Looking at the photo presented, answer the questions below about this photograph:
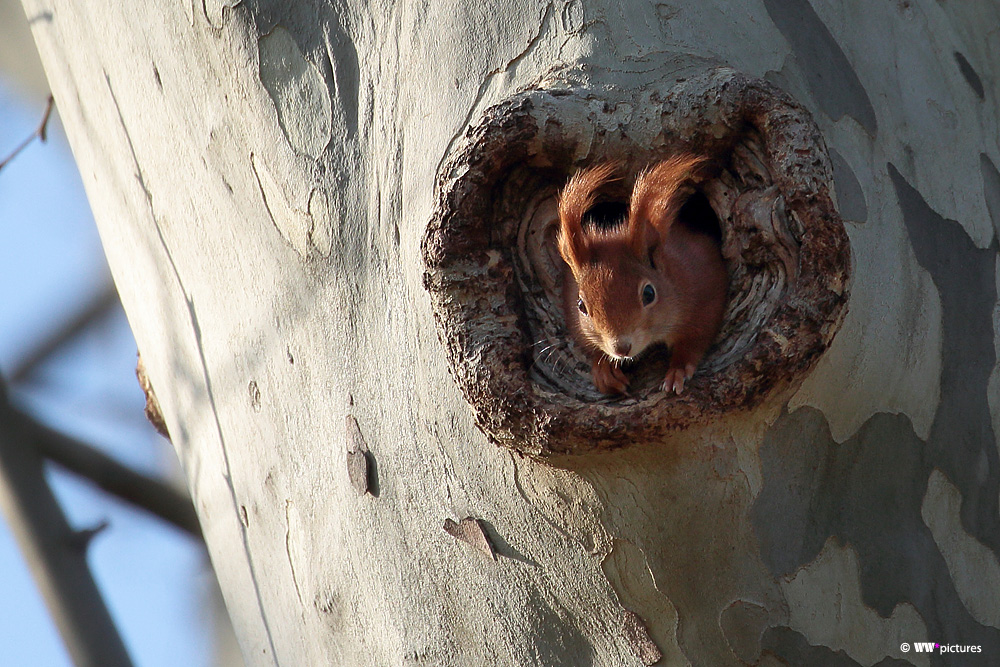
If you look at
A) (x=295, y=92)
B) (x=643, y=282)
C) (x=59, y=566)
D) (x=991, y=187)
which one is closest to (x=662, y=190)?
(x=643, y=282)

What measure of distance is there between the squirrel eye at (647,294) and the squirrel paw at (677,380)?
67cm

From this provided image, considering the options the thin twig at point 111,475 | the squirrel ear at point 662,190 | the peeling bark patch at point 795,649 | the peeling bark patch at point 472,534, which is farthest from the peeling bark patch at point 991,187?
the thin twig at point 111,475

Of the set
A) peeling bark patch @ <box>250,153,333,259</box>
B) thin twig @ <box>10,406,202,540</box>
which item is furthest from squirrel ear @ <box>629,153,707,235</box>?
thin twig @ <box>10,406,202,540</box>

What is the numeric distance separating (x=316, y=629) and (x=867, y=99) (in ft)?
4.43

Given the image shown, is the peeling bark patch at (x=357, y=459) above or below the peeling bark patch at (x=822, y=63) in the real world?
below

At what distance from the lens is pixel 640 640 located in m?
1.37

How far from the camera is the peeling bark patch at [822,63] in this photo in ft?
4.88

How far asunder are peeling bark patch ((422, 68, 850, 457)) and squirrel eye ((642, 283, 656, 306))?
549 mm

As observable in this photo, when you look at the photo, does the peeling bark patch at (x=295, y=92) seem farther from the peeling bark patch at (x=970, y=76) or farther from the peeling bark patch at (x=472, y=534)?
the peeling bark patch at (x=970, y=76)

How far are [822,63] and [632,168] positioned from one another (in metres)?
0.36

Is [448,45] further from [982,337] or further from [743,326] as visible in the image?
[982,337]

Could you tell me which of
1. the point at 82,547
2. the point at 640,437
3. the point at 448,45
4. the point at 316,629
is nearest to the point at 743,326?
the point at 640,437

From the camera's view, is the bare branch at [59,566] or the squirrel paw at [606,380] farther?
the bare branch at [59,566]

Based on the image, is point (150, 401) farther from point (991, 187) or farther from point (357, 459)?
point (991, 187)
